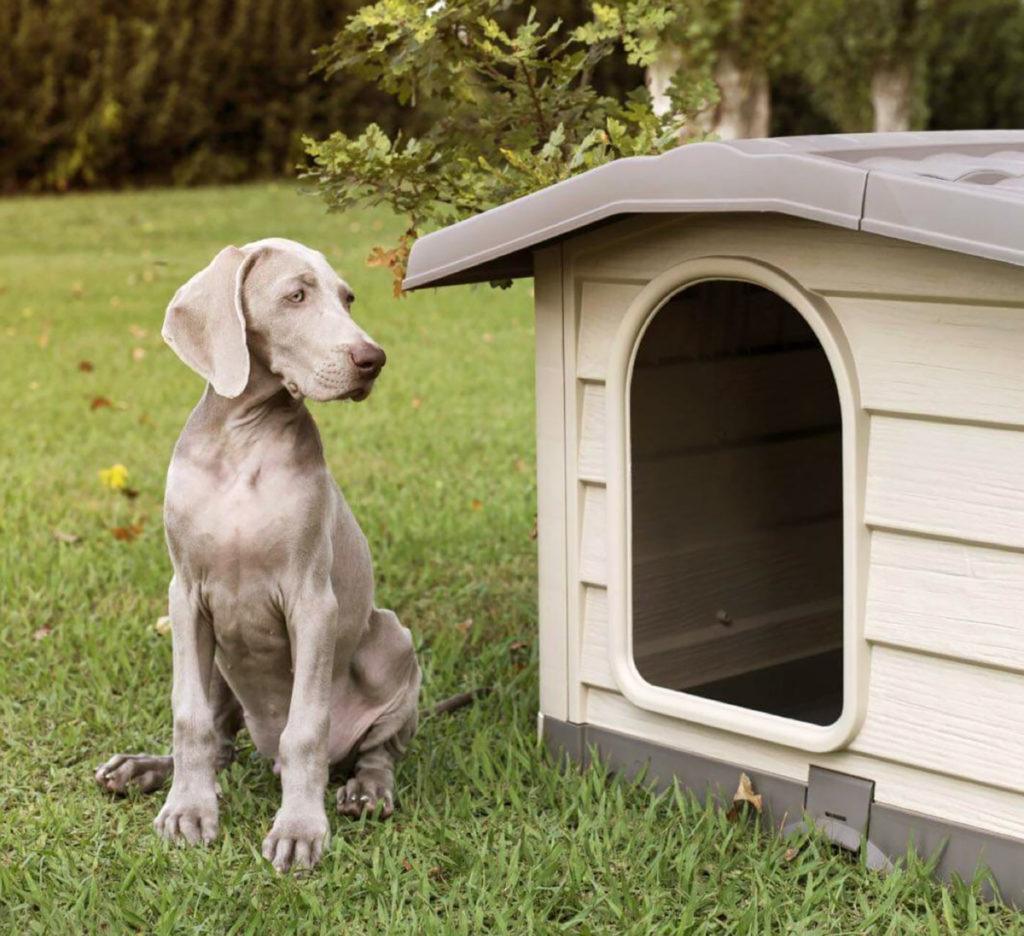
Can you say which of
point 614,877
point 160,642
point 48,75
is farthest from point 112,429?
point 48,75

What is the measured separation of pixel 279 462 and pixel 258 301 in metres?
0.36

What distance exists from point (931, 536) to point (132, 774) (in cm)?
199

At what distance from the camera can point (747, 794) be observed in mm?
3420

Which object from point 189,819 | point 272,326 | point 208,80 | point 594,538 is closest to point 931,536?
point 594,538

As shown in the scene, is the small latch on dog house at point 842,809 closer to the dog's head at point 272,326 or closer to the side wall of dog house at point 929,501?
the side wall of dog house at point 929,501

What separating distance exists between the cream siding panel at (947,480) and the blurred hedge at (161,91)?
1696 centimetres

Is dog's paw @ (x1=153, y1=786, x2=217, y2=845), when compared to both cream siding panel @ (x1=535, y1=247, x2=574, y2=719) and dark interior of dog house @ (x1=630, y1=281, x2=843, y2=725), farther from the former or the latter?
dark interior of dog house @ (x1=630, y1=281, x2=843, y2=725)

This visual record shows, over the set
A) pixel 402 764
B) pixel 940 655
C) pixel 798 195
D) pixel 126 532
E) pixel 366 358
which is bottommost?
pixel 126 532

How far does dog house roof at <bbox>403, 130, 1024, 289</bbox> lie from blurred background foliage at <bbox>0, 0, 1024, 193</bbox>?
50.0ft

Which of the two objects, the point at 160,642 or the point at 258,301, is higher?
the point at 258,301

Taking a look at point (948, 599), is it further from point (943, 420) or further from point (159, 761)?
point (159, 761)

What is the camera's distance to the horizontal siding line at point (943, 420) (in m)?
2.95

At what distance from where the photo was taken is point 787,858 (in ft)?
10.7

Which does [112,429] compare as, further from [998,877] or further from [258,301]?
[998,877]
